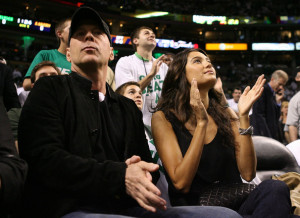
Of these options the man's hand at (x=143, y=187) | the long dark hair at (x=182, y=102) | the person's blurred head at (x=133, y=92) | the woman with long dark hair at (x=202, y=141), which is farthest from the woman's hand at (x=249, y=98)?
the person's blurred head at (x=133, y=92)

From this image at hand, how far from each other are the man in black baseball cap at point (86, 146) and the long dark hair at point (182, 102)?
0.60m

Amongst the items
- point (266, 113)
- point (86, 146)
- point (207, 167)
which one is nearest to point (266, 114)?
point (266, 113)

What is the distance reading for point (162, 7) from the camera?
31.0m

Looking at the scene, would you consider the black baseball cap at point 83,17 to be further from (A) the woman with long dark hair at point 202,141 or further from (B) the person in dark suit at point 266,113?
(B) the person in dark suit at point 266,113

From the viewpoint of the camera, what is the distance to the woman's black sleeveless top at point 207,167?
6.53ft

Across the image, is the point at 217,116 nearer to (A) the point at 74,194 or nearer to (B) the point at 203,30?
(A) the point at 74,194

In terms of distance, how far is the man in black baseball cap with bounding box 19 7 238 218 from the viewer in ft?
4.00

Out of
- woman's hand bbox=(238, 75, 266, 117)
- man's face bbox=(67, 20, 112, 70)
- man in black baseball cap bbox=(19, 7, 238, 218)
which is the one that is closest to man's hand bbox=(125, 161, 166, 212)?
man in black baseball cap bbox=(19, 7, 238, 218)

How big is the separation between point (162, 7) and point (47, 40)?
37.3 ft

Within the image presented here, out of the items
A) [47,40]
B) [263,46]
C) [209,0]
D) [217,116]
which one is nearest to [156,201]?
[217,116]

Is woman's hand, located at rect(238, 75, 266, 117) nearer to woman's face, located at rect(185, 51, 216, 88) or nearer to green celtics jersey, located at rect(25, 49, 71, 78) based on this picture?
woman's face, located at rect(185, 51, 216, 88)

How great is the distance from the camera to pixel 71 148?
1.35 meters

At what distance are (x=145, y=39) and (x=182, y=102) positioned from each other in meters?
1.87

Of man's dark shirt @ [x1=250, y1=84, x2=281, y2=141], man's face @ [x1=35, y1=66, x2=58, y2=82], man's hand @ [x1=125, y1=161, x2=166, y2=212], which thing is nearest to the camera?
man's hand @ [x1=125, y1=161, x2=166, y2=212]
